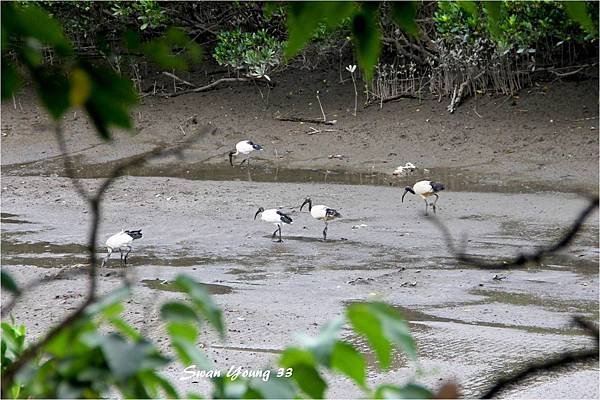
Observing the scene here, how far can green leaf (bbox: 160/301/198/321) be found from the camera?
118cm

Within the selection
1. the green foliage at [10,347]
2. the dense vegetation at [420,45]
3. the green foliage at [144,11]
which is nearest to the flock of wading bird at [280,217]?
the dense vegetation at [420,45]

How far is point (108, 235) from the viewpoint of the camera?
11.2 m

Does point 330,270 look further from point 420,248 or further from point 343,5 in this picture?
point 343,5

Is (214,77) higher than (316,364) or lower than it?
higher

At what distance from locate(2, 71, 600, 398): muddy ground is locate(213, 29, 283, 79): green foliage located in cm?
74

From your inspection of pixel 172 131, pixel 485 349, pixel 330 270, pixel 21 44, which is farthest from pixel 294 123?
pixel 21 44

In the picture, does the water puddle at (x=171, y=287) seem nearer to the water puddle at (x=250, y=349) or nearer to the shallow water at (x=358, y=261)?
the shallow water at (x=358, y=261)

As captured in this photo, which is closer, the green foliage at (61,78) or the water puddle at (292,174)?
the green foliage at (61,78)

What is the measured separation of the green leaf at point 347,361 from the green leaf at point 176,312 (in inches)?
6.5

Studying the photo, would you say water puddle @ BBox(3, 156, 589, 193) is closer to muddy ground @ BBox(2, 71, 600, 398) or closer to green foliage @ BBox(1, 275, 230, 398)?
muddy ground @ BBox(2, 71, 600, 398)

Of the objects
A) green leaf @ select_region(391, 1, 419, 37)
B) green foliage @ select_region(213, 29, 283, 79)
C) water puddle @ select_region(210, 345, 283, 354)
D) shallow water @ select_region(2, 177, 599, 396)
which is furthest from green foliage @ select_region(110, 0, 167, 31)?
green leaf @ select_region(391, 1, 419, 37)

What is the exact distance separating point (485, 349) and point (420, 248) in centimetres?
356

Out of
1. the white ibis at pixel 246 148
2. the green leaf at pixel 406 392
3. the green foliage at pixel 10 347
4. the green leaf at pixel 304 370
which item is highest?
the white ibis at pixel 246 148

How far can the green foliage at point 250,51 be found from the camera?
642 inches
